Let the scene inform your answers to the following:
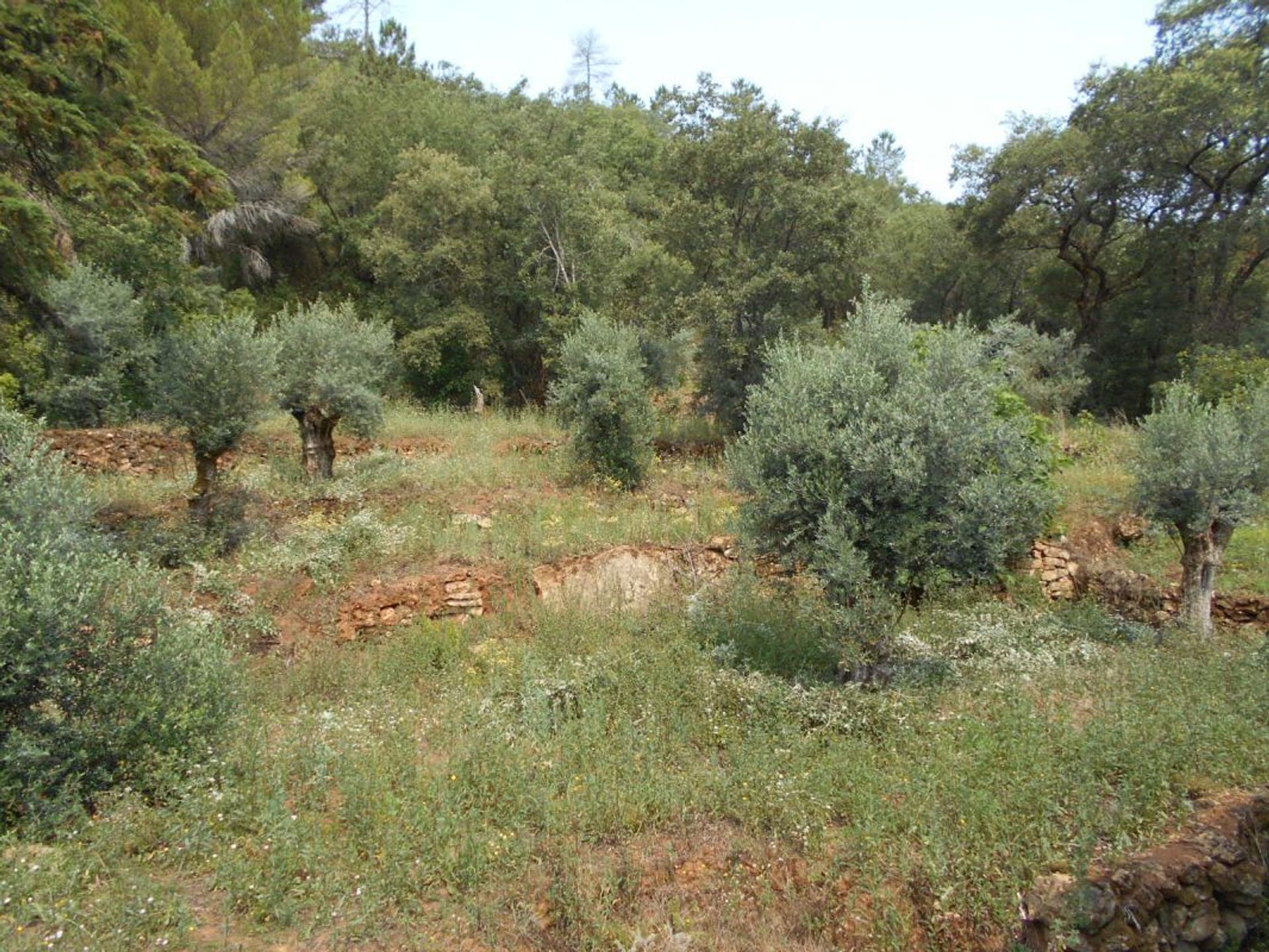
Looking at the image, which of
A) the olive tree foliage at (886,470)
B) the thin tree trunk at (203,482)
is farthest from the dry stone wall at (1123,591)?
the thin tree trunk at (203,482)

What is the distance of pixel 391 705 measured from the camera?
20.9 feet

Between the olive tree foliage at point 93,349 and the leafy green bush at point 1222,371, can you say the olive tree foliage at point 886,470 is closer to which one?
the leafy green bush at point 1222,371

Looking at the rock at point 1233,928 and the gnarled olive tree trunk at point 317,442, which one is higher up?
the gnarled olive tree trunk at point 317,442

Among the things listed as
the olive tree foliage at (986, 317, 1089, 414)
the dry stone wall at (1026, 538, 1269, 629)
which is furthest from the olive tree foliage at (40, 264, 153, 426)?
the olive tree foliage at (986, 317, 1089, 414)

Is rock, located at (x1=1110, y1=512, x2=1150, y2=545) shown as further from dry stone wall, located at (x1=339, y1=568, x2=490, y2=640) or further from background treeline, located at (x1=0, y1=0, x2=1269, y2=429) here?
dry stone wall, located at (x1=339, y1=568, x2=490, y2=640)

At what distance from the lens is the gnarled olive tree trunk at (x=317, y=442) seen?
1201 centimetres

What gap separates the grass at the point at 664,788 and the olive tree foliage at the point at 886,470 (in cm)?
66

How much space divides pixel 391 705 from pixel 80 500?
106 inches

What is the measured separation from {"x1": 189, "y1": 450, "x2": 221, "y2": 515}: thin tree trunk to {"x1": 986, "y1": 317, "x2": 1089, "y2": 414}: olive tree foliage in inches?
539

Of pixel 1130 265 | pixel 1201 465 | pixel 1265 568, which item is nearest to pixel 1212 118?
pixel 1130 265

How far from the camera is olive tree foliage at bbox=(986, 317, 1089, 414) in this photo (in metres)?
16.5

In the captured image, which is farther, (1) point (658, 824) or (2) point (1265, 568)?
(2) point (1265, 568)

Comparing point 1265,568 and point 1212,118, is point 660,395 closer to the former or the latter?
point 1265,568

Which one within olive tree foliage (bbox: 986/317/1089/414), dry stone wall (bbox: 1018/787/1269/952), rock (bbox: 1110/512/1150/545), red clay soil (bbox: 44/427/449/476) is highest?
olive tree foliage (bbox: 986/317/1089/414)
